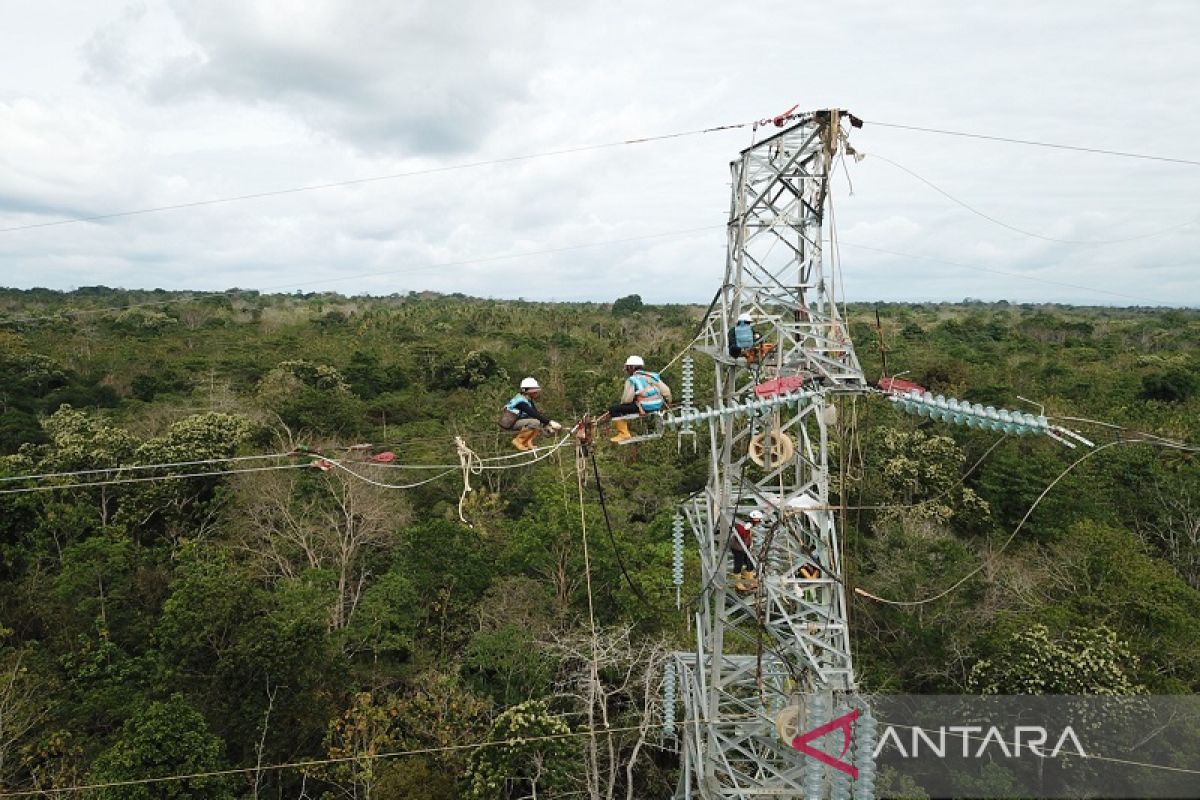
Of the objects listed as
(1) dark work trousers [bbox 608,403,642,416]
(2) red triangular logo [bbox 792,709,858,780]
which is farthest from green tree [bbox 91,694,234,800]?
(2) red triangular logo [bbox 792,709,858,780]

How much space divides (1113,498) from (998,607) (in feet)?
34.4

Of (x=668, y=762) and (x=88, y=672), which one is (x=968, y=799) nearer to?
(x=668, y=762)

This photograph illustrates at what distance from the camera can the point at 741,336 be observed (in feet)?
32.3

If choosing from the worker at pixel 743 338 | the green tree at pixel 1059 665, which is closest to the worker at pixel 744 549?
the worker at pixel 743 338

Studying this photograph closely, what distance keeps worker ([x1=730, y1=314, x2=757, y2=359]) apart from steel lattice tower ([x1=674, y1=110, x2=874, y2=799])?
11.1 inches

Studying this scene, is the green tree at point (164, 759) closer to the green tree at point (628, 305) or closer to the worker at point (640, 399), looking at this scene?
the worker at point (640, 399)

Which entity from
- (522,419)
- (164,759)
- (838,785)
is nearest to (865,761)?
(838,785)

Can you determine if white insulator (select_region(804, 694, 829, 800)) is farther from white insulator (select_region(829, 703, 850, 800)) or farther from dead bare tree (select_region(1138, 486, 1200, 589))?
dead bare tree (select_region(1138, 486, 1200, 589))

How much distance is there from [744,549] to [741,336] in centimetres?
306

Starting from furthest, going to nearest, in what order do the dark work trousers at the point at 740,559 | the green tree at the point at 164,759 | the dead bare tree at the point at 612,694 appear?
the dead bare tree at the point at 612,694
the green tree at the point at 164,759
the dark work trousers at the point at 740,559

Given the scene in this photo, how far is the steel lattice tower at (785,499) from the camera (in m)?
9.51

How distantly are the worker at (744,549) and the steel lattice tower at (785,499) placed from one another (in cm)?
12

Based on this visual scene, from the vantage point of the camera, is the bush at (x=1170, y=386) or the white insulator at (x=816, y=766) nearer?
the white insulator at (x=816, y=766)

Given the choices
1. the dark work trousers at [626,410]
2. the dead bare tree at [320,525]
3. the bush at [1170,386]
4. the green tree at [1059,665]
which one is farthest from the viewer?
the bush at [1170,386]
